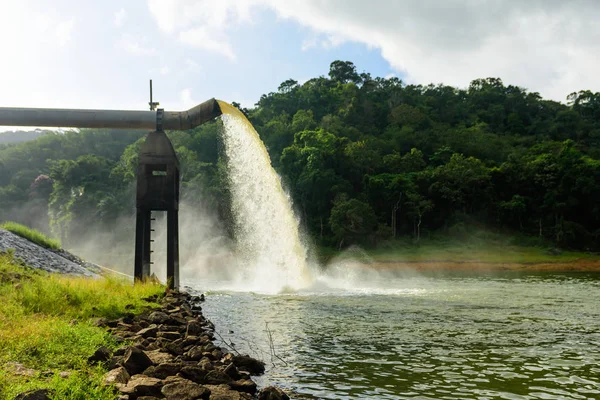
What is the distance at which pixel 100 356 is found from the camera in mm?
8648

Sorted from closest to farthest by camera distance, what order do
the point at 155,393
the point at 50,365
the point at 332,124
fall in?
1. the point at 155,393
2. the point at 50,365
3. the point at 332,124

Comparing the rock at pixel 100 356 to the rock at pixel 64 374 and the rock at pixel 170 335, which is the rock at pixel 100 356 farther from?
the rock at pixel 170 335

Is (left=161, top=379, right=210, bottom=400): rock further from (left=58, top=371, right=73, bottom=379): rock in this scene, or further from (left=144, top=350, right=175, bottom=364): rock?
(left=144, top=350, right=175, bottom=364): rock

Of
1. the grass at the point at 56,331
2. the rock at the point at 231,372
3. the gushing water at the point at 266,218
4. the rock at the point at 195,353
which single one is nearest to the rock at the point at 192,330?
the grass at the point at 56,331

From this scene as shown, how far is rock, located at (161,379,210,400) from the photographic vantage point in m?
7.42

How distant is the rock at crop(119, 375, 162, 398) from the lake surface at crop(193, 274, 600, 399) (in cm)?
253

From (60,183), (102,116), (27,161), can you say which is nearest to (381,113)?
(60,183)

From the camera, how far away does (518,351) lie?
41.0 ft

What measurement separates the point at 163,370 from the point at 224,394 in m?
1.24

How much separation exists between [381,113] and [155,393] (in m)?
108

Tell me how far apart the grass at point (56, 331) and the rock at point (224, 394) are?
1477 mm

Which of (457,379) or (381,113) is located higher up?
(381,113)

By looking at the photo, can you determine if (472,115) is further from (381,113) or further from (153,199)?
(153,199)

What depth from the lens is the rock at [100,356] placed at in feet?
28.0
